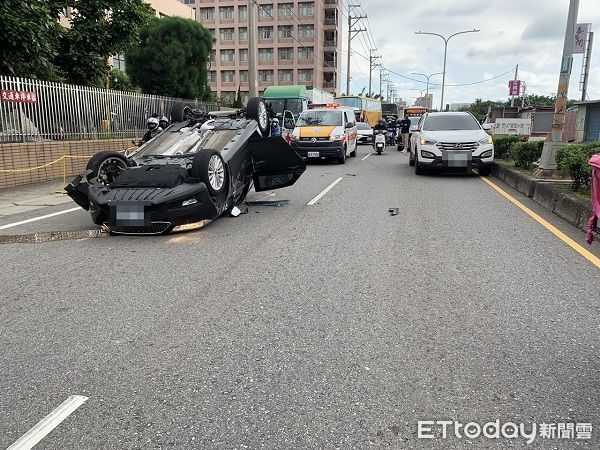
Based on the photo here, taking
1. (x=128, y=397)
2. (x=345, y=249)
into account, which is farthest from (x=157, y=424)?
(x=345, y=249)

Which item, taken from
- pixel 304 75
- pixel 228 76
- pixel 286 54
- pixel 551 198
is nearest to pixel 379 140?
pixel 551 198

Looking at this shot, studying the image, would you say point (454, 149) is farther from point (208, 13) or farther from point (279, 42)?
point (208, 13)

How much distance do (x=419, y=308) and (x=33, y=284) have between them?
3628 mm

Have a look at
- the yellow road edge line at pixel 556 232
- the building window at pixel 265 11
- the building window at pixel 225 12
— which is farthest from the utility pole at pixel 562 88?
the building window at pixel 225 12

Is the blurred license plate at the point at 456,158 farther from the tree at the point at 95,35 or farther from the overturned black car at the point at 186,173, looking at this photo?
the tree at the point at 95,35

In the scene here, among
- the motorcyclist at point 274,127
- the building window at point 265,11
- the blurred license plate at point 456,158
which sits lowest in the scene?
the blurred license plate at point 456,158

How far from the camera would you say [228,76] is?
85375 mm

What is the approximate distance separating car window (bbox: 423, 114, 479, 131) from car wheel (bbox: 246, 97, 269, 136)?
253 inches

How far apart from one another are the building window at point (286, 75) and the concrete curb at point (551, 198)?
7138 centimetres

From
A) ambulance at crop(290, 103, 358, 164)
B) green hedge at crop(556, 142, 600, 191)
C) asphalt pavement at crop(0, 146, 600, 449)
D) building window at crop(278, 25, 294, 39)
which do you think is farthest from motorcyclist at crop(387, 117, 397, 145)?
building window at crop(278, 25, 294, 39)

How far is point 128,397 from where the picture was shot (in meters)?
2.92

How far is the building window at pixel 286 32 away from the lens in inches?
3135

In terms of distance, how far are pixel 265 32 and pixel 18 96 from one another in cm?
7436

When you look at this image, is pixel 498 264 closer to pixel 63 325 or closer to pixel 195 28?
pixel 63 325
